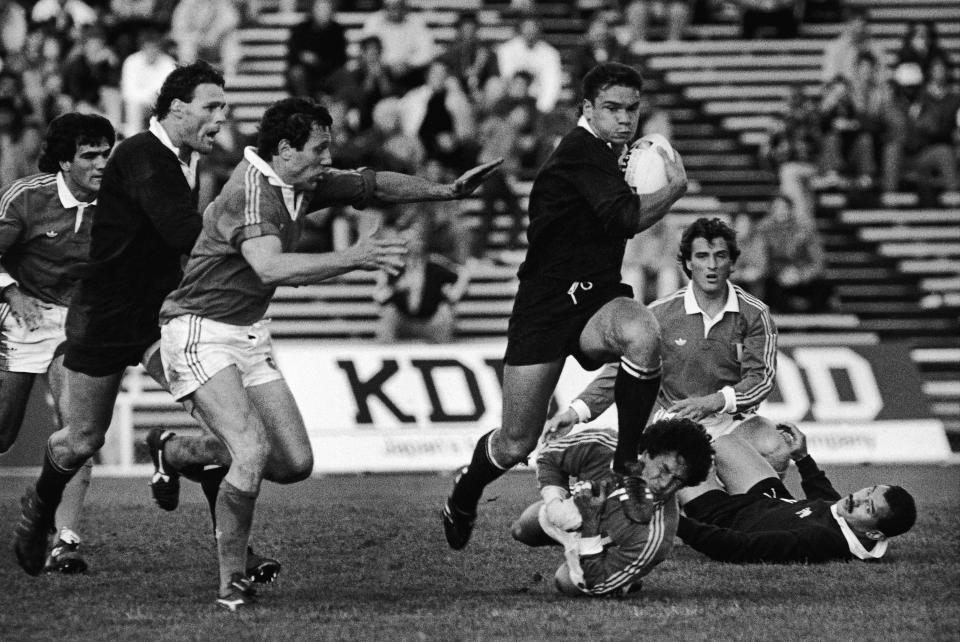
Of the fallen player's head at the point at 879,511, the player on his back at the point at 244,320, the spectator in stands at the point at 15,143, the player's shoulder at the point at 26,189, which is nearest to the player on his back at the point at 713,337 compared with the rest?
the fallen player's head at the point at 879,511

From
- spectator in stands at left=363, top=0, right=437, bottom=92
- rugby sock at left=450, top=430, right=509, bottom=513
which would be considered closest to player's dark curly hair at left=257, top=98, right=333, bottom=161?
rugby sock at left=450, top=430, right=509, bottom=513

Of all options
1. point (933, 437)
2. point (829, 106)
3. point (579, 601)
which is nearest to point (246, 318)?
point (579, 601)

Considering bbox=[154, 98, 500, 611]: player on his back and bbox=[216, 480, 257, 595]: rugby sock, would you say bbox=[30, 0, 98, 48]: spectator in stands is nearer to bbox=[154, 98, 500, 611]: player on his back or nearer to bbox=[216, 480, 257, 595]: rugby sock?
bbox=[154, 98, 500, 611]: player on his back

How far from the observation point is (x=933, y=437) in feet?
51.4

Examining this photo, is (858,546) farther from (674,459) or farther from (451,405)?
(451,405)

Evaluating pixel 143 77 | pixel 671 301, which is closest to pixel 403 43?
pixel 143 77

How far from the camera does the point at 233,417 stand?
739cm

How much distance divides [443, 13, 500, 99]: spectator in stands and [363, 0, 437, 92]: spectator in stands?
0.31 meters

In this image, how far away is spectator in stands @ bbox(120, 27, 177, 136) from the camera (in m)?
18.9

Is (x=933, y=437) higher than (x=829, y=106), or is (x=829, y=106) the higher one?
(x=829, y=106)

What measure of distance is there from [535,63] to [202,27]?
13.9ft

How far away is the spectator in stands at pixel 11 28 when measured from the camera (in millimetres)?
21016

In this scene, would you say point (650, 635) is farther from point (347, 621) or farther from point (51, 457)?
point (51, 457)

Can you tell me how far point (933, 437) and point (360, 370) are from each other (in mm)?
5584
